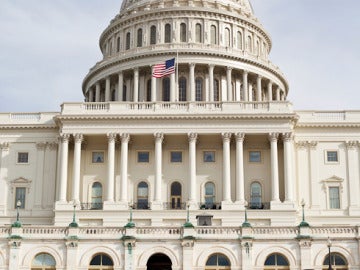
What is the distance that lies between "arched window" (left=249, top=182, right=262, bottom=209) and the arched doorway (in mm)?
26810

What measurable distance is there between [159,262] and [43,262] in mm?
7772

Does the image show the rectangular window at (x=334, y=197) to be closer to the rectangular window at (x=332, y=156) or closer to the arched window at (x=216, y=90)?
the rectangular window at (x=332, y=156)

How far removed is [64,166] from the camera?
252ft

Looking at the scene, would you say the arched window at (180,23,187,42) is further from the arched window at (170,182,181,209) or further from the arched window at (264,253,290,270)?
the arched window at (264,253,290,270)

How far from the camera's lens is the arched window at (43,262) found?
49.5 meters

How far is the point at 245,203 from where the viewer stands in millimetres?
74562

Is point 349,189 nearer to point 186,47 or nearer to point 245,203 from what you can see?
point 245,203

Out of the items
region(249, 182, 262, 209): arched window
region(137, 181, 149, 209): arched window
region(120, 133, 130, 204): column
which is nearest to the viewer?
region(120, 133, 130, 204): column

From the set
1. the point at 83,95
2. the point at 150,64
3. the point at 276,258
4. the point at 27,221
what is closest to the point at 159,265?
the point at 276,258

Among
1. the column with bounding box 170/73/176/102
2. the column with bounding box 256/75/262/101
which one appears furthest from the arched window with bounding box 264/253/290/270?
the column with bounding box 256/75/262/101

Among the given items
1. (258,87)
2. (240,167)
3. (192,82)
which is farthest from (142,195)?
(258,87)

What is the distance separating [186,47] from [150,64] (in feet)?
17.8

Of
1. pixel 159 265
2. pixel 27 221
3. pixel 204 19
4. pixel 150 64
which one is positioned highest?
pixel 204 19

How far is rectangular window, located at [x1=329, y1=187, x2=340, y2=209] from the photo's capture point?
257 ft
